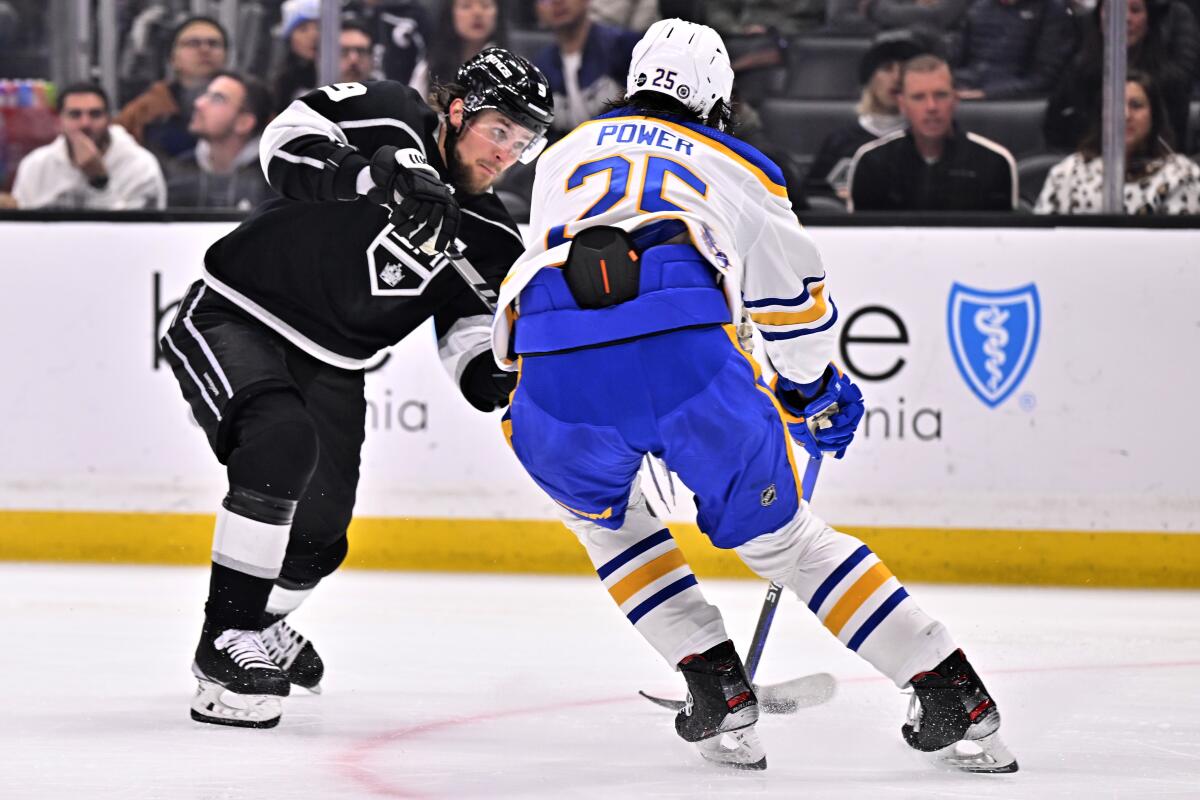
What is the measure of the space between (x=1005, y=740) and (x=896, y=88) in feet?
8.37

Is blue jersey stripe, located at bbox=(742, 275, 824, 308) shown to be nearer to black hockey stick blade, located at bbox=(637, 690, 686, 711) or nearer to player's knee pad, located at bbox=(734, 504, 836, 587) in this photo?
player's knee pad, located at bbox=(734, 504, 836, 587)

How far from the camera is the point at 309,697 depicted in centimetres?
335

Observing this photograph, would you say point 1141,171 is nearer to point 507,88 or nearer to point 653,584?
point 507,88

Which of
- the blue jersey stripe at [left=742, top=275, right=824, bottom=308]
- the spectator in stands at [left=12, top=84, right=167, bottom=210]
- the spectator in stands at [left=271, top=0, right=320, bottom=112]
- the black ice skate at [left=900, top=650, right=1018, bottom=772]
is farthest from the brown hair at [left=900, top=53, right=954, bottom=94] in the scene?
the black ice skate at [left=900, top=650, right=1018, bottom=772]

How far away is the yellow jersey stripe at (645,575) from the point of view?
2686 millimetres

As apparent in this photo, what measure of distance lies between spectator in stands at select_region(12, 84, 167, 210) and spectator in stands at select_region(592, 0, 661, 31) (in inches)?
53.7

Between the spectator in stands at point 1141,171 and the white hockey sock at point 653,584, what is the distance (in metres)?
2.58

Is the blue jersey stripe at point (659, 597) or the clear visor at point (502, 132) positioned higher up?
the clear visor at point (502, 132)

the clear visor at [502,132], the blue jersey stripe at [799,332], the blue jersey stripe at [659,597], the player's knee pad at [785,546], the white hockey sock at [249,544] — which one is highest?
the clear visor at [502,132]

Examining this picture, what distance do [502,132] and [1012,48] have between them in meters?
2.42

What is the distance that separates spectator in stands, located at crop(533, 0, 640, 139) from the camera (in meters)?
5.19

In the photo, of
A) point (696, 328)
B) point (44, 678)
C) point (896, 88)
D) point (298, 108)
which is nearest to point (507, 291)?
point (696, 328)

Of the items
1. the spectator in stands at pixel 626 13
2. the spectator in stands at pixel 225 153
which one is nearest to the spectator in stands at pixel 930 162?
the spectator in stands at pixel 626 13

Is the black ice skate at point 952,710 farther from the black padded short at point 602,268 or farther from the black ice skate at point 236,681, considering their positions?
the black ice skate at point 236,681
